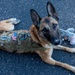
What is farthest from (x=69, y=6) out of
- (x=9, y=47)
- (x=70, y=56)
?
(x=9, y=47)

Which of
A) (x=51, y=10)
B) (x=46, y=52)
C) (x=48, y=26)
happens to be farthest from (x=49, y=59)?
(x=51, y=10)

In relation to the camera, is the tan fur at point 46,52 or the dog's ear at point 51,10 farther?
the tan fur at point 46,52

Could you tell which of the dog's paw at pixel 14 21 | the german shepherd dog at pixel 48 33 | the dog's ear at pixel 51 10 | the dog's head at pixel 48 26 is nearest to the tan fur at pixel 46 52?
the german shepherd dog at pixel 48 33

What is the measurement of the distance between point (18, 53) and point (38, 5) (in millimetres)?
1280

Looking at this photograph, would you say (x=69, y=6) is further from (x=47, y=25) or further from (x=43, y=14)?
(x=47, y=25)

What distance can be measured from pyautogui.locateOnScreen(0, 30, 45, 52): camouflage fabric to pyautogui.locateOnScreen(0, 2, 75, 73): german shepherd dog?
91mm

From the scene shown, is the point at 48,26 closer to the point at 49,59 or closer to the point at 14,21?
the point at 49,59

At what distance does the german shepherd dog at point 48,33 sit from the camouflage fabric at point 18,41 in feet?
0.30

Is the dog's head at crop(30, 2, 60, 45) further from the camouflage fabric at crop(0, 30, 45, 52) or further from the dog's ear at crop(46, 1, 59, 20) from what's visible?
the camouflage fabric at crop(0, 30, 45, 52)

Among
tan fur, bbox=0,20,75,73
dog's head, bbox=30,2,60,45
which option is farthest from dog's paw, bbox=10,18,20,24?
dog's head, bbox=30,2,60,45

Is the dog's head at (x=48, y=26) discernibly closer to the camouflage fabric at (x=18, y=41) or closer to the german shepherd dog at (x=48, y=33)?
the german shepherd dog at (x=48, y=33)

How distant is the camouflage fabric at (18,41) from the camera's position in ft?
13.6

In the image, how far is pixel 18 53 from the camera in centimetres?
453

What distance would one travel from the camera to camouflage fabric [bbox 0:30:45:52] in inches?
163
